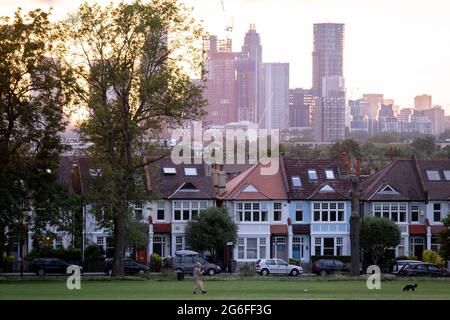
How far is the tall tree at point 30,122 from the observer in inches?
2394

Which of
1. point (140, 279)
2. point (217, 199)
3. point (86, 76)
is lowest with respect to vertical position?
point (140, 279)

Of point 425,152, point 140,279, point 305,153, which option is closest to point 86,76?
point 140,279

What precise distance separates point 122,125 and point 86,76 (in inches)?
145

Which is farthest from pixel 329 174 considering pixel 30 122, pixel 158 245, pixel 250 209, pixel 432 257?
pixel 30 122

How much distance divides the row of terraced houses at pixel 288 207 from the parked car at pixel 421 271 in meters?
17.8

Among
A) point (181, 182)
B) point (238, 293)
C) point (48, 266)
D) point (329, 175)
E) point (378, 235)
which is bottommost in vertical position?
point (238, 293)

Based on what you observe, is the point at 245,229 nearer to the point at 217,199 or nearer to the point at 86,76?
the point at 217,199

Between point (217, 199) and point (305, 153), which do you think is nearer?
point (217, 199)

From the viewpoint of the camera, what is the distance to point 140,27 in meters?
61.9

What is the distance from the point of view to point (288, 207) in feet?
283

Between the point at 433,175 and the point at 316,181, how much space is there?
10.3 meters

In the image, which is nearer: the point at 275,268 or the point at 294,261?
the point at 275,268

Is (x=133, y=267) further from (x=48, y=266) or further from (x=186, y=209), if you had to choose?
(x=186, y=209)

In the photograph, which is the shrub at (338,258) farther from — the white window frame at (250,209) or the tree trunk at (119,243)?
the tree trunk at (119,243)
